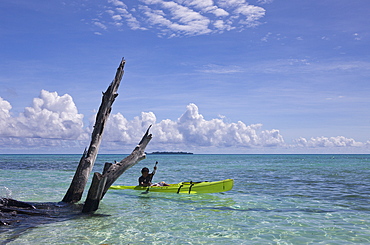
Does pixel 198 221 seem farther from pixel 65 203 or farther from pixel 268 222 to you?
pixel 65 203

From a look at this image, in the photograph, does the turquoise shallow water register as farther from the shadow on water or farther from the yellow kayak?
the yellow kayak

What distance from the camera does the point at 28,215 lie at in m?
10.3

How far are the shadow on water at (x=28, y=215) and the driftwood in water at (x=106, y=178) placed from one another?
0.41 m

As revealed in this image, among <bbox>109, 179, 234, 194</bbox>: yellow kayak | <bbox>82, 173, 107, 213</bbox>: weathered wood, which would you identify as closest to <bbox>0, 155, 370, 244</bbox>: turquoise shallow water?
<bbox>82, 173, 107, 213</bbox>: weathered wood

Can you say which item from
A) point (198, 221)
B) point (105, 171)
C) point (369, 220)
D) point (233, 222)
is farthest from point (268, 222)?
point (105, 171)

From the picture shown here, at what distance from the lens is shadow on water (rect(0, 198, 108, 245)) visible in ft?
29.8

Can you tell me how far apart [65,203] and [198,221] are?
4676 mm

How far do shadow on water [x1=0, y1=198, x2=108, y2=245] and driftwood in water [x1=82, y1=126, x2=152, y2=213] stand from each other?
0.41 meters

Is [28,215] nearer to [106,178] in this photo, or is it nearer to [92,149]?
[106,178]

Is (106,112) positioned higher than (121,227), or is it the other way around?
(106,112)

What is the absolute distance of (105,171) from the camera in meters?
10.8

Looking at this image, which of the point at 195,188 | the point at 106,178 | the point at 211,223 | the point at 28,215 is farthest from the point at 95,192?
the point at 195,188

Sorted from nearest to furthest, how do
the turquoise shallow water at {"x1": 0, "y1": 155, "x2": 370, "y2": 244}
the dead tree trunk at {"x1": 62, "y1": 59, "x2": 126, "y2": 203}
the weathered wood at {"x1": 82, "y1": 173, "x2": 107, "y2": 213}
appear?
the turquoise shallow water at {"x1": 0, "y1": 155, "x2": 370, "y2": 244} → the weathered wood at {"x1": 82, "y1": 173, "x2": 107, "y2": 213} → the dead tree trunk at {"x1": 62, "y1": 59, "x2": 126, "y2": 203}

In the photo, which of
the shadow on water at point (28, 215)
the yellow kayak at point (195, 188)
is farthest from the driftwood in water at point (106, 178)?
the yellow kayak at point (195, 188)
